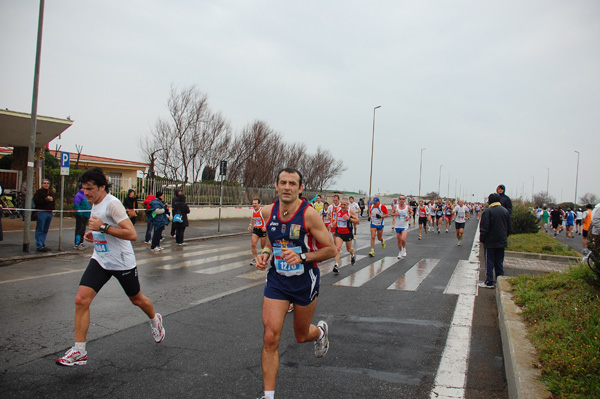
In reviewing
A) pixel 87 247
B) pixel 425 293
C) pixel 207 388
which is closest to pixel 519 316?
pixel 425 293

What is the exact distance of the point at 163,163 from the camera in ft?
94.4

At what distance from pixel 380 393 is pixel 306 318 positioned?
89 centimetres

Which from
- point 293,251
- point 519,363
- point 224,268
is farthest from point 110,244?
point 224,268

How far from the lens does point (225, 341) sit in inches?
190

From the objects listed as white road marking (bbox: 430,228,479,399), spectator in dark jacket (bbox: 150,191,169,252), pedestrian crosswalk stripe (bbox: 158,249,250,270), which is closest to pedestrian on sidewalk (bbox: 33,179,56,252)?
spectator in dark jacket (bbox: 150,191,169,252)

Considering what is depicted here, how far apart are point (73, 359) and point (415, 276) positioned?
7353mm

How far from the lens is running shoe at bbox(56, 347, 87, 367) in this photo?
394cm

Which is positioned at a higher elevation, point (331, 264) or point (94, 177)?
point (94, 177)

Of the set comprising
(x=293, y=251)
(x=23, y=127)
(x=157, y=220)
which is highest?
(x=23, y=127)

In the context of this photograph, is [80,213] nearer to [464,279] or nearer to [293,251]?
[464,279]

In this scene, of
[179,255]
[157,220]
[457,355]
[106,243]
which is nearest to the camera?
[106,243]

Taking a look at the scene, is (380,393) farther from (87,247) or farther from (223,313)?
(87,247)

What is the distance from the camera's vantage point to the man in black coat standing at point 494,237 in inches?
326

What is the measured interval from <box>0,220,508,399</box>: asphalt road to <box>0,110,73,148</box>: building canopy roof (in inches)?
391
